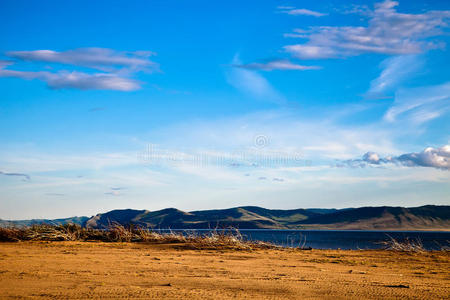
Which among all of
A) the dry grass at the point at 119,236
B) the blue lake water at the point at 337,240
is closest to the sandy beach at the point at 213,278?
the dry grass at the point at 119,236

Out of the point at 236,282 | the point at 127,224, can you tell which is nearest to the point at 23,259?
the point at 236,282

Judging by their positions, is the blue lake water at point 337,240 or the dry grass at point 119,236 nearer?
the dry grass at point 119,236

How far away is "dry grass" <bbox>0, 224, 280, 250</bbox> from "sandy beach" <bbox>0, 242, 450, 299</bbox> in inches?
239

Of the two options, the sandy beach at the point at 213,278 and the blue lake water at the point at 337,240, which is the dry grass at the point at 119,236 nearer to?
the blue lake water at the point at 337,240

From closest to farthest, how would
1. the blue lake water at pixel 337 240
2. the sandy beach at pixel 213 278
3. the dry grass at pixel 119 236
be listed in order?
the sandy beach at pixel 213 278, the dry grass at pixel 119 236, the blue lake water at pixel 337 240

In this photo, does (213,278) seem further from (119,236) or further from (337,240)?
(337,240)

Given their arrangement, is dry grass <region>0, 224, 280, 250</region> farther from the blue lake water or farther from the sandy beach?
the sandy beach

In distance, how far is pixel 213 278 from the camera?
11.6 meters

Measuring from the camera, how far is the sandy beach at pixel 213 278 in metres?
9.30

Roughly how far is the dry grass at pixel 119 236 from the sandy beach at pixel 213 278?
6077 mm

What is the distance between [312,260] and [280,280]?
6.49 meters

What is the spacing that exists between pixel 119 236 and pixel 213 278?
628 inches

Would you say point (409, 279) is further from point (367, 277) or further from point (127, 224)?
point (127, 224)

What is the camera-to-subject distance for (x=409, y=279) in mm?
12070
